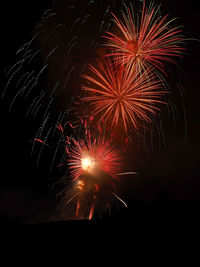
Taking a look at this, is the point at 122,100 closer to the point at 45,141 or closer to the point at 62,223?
the point at 62,223

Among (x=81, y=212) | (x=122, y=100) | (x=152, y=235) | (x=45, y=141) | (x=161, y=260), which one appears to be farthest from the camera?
(x=81, y=212)

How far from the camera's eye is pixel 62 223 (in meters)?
1.75

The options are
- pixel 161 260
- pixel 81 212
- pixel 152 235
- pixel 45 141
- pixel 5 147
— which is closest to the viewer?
pixel 161 260

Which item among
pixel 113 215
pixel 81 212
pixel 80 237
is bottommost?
pixel 80 237

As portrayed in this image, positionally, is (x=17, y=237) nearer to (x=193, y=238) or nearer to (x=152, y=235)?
(x=152, y=235)

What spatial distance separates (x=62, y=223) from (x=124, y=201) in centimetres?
1814

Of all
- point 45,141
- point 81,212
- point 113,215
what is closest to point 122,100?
point 113,215

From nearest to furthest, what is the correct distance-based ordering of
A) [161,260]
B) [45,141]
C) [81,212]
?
[161,260] < [45,141] < [81,212]

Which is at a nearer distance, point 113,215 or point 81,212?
point 113,215

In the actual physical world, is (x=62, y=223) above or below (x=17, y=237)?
above

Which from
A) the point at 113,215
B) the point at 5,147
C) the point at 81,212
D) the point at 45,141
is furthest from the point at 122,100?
the point at 81,212

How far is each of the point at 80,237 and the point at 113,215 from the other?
0.33 m

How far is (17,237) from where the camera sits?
5.53 feet

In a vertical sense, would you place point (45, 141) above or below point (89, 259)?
above
